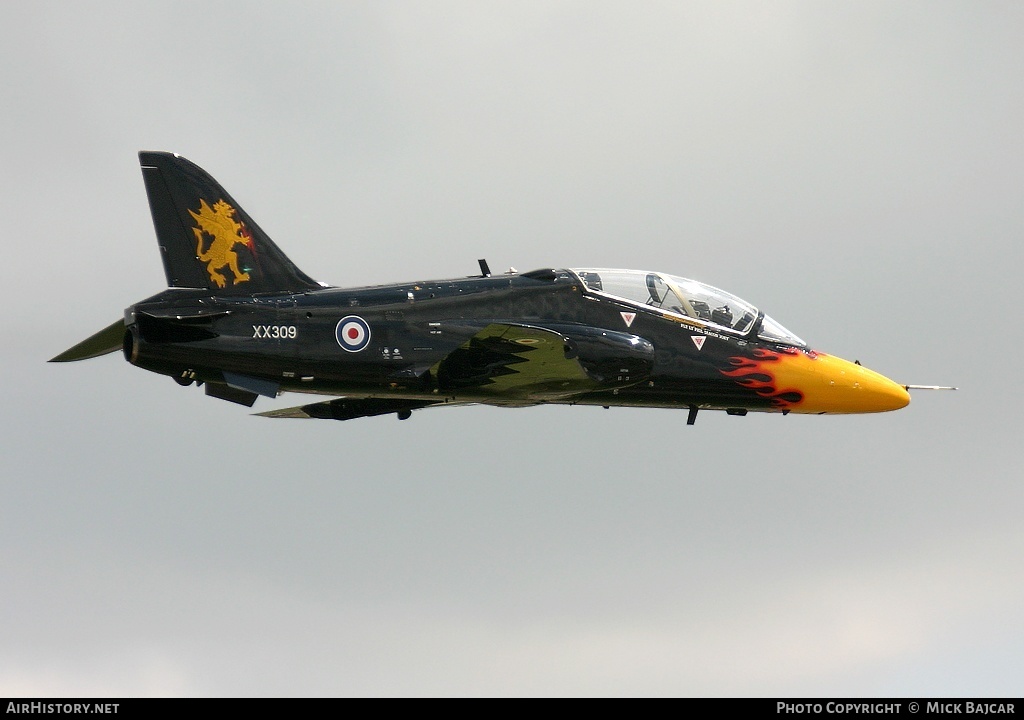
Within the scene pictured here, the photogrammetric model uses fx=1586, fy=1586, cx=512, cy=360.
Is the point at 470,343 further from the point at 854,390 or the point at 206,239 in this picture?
the point at 854,390

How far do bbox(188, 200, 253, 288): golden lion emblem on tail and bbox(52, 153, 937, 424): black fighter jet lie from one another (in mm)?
27

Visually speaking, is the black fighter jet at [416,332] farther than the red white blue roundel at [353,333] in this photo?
No

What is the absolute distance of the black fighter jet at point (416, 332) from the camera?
96.4 ft

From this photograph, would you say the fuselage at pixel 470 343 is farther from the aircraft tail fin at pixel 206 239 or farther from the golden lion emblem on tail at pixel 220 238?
the golden lion emblem on tail at pixel 220 238

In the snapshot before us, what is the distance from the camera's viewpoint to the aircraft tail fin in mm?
30125

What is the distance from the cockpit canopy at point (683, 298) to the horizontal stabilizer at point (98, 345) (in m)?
9.02

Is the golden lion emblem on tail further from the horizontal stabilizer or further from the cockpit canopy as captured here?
the cockpit canopy

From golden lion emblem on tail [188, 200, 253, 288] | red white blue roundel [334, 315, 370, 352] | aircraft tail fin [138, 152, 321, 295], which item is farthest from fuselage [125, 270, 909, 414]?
golden lion emblem on tail [188, 200, 253, 288]

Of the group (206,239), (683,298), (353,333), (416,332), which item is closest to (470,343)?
(416,332)

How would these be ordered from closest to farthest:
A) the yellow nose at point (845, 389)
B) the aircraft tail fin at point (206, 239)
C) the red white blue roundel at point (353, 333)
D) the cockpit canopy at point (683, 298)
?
the red white blue roundel at point (353, 333), the aircraft tail fin at point (206, 239), the cockpit canopy at point (683, 298), the yellow nose at point (845, 389)

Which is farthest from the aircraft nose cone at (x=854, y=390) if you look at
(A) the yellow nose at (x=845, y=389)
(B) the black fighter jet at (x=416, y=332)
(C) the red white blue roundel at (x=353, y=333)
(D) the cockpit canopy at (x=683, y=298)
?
(C) the red white blue roundel at (x=353, y=333)

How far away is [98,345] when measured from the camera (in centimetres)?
3014
